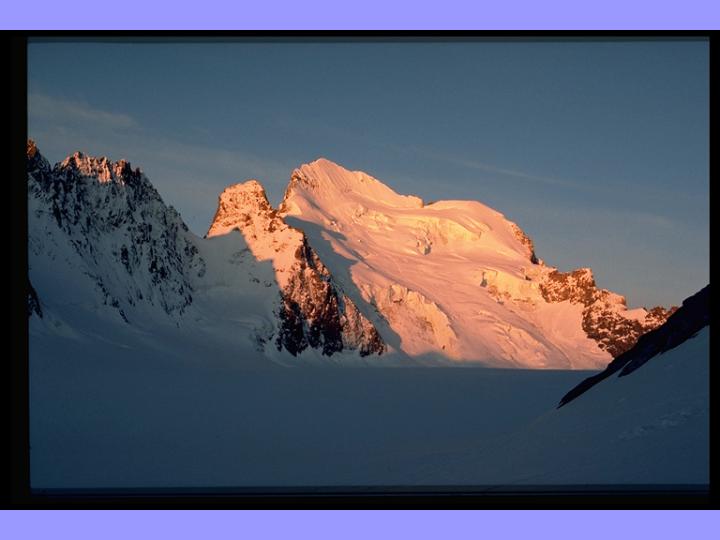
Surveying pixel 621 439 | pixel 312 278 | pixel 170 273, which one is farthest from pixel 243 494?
pixel 312 278

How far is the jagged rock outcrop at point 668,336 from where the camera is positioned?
16.7 meters

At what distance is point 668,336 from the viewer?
1731 cm

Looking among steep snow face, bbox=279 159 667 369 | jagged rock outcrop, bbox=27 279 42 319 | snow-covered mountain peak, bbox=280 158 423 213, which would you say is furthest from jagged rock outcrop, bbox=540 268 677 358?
jagged rock outcrop, bbox=27 279 42 319

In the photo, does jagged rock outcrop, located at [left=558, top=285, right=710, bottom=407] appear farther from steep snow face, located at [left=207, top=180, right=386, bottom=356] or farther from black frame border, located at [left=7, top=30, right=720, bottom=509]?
steep snow face, located at [left=207, top=180, right=386, bottom=356]

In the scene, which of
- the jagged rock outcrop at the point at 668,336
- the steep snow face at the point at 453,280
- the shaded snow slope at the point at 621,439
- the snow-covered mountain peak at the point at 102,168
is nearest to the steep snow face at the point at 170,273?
the snow-covered mountain peak at the point at 102,168

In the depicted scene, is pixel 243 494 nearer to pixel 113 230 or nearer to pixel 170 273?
pixel 113 230

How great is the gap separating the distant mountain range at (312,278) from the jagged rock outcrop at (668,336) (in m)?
64.4

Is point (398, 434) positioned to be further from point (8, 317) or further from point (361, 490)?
point (8, 317)

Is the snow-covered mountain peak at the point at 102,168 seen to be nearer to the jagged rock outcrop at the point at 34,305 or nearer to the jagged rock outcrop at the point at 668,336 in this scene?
the jagged rock outcrop at the point at 34,305

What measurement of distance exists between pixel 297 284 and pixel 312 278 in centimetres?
220

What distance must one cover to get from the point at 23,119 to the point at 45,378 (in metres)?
39.8

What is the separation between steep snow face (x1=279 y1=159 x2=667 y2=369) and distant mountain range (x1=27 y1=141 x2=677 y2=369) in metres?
0.30

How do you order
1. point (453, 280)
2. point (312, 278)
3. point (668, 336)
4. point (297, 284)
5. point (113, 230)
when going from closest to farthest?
point (668, 336) < point (113, 230) < point (297, 284) < point (312, 278) < point (453, 280)

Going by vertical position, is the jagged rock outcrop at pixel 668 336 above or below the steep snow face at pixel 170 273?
below
